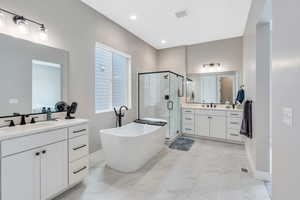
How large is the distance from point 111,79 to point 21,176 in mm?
2455

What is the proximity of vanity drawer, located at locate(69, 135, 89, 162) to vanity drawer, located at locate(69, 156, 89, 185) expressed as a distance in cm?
7

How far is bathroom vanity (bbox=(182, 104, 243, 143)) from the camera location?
3829 mm

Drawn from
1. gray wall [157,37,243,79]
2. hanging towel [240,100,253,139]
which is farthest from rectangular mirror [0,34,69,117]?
gray wall [157,37,243,79]

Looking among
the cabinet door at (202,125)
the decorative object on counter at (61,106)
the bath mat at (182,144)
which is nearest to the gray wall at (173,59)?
the cabinet door at (202,125)

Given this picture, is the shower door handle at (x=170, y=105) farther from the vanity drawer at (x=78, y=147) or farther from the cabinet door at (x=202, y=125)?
the vanity drawer at (x=78, y=147)

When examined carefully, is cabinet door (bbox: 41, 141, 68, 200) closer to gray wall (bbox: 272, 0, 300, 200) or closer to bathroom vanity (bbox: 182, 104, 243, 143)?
gray wall (bbox: 272, 0, 300, 200)

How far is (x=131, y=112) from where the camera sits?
13.3 ft

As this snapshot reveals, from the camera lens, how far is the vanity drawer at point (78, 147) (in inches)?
74.4

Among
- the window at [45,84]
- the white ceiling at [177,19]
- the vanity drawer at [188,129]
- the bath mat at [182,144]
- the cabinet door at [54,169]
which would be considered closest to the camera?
the cabinet door at [54,169]

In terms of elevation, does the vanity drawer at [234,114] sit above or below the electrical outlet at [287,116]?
below

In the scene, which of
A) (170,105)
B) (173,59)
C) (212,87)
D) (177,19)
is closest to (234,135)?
(212,87)

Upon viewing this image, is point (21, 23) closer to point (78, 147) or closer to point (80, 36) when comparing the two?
point (80, 36)

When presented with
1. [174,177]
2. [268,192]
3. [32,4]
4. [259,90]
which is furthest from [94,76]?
[268,192]

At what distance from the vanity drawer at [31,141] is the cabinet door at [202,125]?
3.50 meters
